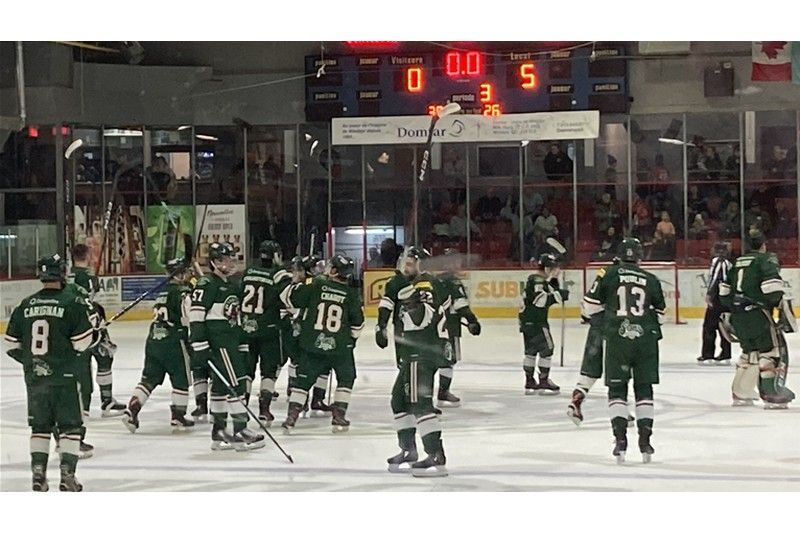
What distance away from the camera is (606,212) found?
8391 mm

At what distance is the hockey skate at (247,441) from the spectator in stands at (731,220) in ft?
9.94

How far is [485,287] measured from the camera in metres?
8.41

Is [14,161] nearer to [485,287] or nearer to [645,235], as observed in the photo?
[485,287]

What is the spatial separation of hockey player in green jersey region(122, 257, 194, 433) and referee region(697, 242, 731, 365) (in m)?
3.20

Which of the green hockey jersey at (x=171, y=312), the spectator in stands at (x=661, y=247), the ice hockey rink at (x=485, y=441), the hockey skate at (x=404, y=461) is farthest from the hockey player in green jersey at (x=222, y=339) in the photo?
the spectator in stands at (x=661, y=247)

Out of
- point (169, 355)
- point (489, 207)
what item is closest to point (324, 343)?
point (169, 355)

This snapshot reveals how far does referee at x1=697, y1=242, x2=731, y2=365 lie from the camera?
855 cm

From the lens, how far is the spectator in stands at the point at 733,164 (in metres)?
8.26

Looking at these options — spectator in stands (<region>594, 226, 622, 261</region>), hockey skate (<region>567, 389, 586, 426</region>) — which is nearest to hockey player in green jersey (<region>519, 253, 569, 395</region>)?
hockey skate (<region>567, 389, 586, 426</region>)

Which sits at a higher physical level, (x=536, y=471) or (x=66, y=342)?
(x=66, y=342)

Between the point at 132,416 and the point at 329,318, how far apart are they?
1.40 metres

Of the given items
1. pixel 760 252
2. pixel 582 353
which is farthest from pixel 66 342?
pixel 760 252

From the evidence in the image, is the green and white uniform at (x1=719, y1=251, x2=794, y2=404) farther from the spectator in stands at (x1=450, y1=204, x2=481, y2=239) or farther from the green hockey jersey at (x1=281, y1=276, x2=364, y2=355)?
the green hockey jersey at (x1=281, y1=276, x2=364, y2=355)

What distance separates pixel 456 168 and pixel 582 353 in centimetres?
149
